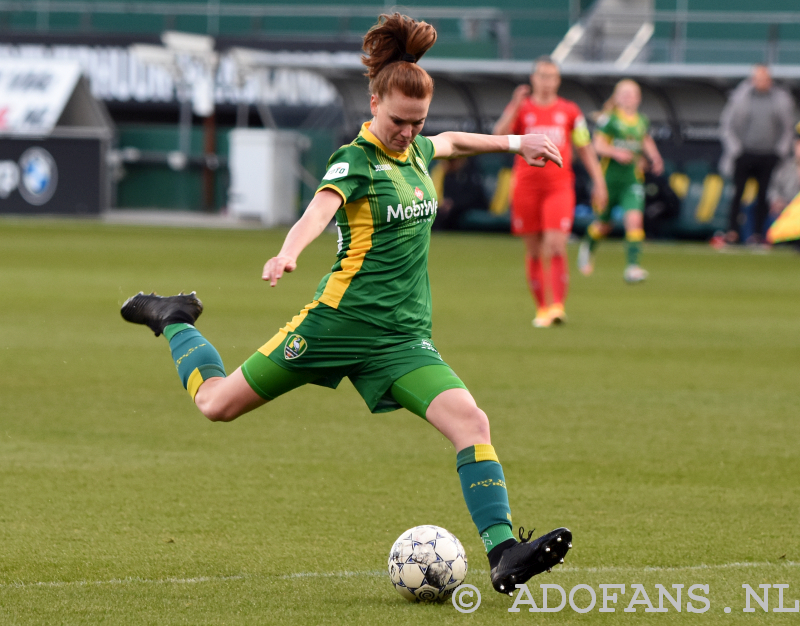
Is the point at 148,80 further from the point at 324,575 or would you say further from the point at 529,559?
the point at 529,559

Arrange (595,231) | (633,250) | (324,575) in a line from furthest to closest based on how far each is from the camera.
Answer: (633,250) < (595,231) < (324,575)

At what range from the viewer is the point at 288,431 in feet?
24.2

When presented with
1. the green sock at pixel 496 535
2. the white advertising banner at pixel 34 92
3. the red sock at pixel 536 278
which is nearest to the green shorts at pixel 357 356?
the green sock at pixel 496 535

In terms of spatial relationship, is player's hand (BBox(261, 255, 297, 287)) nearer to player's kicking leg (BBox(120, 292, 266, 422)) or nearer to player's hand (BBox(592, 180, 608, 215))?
player's kicking leg (BBox(120, 292, 266, 422))

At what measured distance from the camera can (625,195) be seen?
1549 cm

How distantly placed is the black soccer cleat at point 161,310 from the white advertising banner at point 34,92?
79.7 ft

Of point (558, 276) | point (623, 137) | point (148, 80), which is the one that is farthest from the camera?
point (148, 80)

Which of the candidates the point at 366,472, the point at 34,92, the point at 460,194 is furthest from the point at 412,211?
the point at 34,92

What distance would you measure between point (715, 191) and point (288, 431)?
1950cm

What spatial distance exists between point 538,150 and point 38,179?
25591mm

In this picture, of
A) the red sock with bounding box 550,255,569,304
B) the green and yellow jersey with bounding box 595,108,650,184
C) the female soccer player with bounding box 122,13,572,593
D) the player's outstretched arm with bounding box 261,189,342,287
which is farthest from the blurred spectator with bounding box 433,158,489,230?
the player's outstretched arm with bounding box 261,189,342,287

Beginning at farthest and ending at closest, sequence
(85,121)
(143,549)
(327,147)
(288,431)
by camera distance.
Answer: (85,121) < (327,147) < (288,431) < (143,549)

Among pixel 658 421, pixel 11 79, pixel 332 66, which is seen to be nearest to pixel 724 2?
pixel 332 66

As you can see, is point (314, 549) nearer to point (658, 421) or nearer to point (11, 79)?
point (658, 421)
